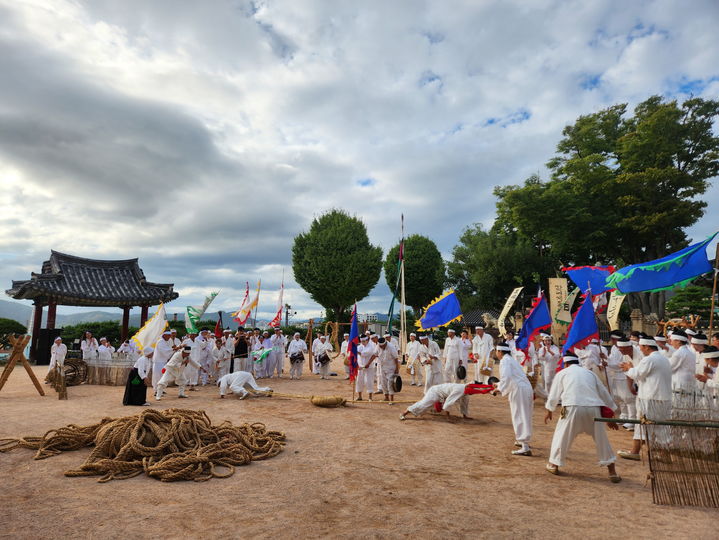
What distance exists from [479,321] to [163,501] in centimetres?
4045

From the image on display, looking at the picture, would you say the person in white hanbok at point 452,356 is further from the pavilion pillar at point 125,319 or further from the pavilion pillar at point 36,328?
the pavilion pillar at point 36,328

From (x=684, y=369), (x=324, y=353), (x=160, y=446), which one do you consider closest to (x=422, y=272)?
(x=324, y=353)

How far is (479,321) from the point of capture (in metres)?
42.4

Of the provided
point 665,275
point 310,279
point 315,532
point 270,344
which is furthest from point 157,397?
point 310,279

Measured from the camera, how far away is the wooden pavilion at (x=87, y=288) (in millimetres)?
20125

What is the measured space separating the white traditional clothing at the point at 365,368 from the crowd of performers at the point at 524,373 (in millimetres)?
28

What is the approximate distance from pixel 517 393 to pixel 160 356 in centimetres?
1077

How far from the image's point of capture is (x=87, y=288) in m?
21.7

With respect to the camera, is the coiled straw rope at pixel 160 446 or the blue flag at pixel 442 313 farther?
the blue flag at pixel 442 313

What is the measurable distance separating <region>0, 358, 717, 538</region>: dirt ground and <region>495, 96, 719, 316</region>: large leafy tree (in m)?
24.2

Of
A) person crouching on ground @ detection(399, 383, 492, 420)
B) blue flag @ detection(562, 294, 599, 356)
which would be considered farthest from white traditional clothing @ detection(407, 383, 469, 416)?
blue flag @ detection(562, 294, 599, 356)

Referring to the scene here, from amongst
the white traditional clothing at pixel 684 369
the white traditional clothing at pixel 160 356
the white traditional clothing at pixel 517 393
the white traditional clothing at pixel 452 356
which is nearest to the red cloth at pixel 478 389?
the white traditional clothing at pixel 517 393

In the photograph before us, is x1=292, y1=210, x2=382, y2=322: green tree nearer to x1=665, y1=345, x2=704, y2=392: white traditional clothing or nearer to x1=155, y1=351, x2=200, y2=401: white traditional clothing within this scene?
x1=155, y1=351, x2=200, y2=401: white traditional clothing

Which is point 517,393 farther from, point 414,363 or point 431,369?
point 414,363
